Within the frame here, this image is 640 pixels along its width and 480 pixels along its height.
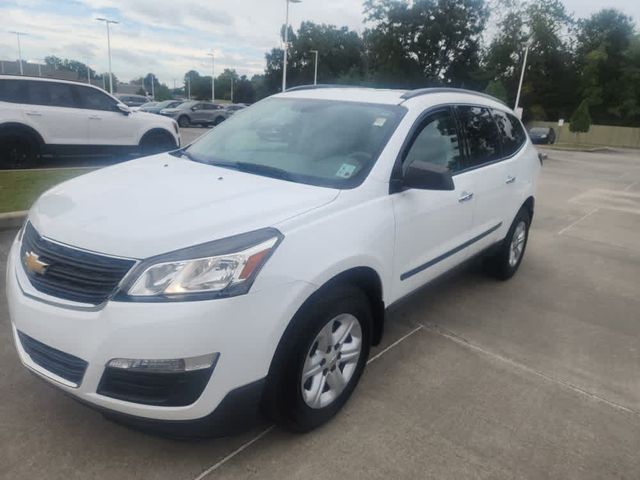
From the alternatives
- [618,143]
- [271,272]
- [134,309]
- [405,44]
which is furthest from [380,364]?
[405,44]

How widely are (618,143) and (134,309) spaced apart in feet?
170

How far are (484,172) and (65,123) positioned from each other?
813 cm

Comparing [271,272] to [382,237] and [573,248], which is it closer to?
[382,237]

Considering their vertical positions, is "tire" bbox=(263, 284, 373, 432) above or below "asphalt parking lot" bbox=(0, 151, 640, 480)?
above

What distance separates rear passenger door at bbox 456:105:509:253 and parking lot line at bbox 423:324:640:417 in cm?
72

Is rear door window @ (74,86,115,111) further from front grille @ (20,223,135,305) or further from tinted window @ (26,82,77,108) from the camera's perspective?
front grille @ (20,223,135,305)

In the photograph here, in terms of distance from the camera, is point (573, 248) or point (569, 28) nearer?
point (573, 248)

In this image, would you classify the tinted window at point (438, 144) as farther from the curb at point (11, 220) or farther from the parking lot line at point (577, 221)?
the parking lot line at point (577, 221)

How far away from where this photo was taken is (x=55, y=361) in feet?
7.36

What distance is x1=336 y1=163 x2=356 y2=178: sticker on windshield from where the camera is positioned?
2.95 metres

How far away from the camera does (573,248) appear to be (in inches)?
267

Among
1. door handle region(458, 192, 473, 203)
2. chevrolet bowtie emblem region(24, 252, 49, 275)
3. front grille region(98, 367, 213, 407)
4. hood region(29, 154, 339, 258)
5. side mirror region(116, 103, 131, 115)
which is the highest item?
side mirror region(116, 103, 131, 115)

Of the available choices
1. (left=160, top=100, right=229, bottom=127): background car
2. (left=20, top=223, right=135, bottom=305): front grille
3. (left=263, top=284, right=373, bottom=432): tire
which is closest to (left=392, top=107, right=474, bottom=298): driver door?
(left=263, top=284, right=373, bottom=432): tire

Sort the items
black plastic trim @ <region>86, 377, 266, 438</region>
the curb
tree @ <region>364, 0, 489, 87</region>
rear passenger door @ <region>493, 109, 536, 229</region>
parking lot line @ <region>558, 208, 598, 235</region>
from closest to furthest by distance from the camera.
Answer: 1. black plastic trim @ <region>86, 377, 266, 438</region>
2. rear passenger door @ <region>493, 109, 536, 229</region>
3. the curb
4. parking lot line @ <region>558, 208, 598, 235</region>
5. tree @ <region>364, 0, 489, 87</region>
